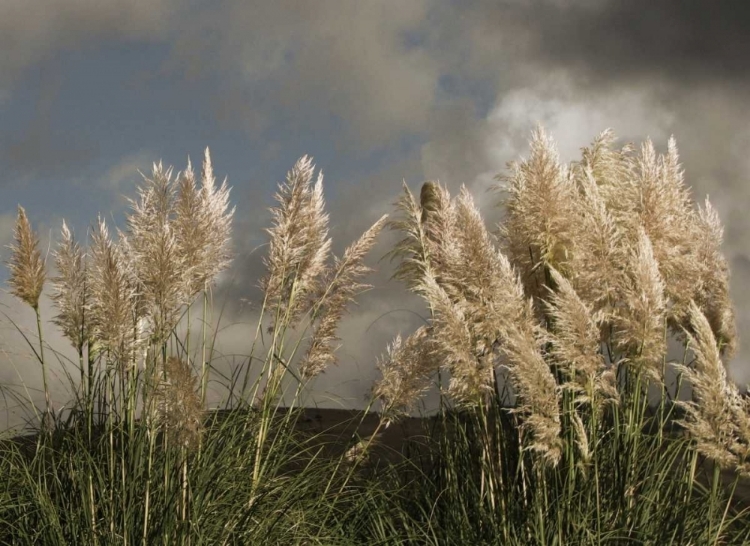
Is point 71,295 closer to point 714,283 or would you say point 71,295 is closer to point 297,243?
point 297,243

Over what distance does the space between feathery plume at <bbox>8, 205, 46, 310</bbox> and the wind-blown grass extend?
11 mm

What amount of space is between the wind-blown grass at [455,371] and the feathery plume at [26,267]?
0.01 meters

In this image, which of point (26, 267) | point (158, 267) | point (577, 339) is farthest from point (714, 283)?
point (26, 267)

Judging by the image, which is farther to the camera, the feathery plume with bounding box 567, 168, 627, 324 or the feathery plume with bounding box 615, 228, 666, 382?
the feathery plume with bounding box 567, 168, 627, 324

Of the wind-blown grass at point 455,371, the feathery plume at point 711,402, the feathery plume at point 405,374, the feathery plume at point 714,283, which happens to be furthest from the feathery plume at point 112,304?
the feathery plume at point 714,283

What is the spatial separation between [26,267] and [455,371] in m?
2.07

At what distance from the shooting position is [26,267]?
3.87 m

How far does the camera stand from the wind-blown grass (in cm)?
334

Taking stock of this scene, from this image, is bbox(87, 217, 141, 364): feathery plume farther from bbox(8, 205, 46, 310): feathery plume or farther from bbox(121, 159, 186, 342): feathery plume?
bbox(8, 205, 46, 310): feathery plume

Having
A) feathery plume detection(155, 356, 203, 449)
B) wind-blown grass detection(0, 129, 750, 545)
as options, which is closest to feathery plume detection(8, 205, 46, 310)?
wind-blown grass detection(0, 129, 750, 545)

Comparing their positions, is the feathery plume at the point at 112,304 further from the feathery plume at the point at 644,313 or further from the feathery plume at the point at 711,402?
the feathery plume at the point at 711,402

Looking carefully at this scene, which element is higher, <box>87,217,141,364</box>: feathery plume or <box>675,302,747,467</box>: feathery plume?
<box>87,217,141,364</box>: feathery plume

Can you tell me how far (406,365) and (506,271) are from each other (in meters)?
0.80

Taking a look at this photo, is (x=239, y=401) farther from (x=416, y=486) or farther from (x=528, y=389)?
(x=528, y=389)
